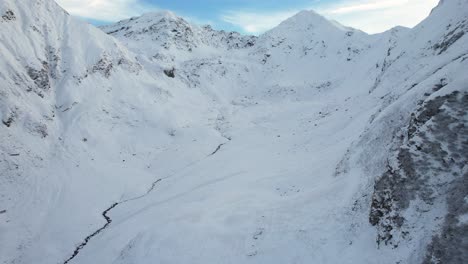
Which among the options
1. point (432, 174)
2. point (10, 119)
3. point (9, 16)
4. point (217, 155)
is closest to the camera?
point (432, 174)

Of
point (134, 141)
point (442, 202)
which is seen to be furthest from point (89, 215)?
point (442, 202)

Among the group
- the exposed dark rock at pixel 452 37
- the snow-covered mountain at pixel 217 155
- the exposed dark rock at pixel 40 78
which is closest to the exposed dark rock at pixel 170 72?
the snow-covered mountain at pixel 217 155

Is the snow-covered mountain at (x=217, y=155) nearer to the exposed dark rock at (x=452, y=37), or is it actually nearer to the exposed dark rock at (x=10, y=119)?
the exposed dark rock at (x=10, y=119)

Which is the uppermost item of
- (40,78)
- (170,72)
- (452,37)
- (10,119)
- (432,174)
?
(40,78)

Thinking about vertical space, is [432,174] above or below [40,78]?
below

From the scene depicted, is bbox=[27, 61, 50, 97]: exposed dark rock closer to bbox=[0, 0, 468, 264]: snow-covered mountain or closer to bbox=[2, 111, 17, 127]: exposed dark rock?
bbox=[0, 0, 468, 264]: snow-covered mountain

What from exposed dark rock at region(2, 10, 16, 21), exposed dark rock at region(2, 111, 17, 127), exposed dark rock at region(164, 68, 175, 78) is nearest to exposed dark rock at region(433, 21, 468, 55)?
exposed dark rock at region(2, 111, 17, 127)

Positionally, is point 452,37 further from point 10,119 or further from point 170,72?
point 170,72

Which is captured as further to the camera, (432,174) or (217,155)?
(217,155)

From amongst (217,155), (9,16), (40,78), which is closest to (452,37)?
(217,155)
